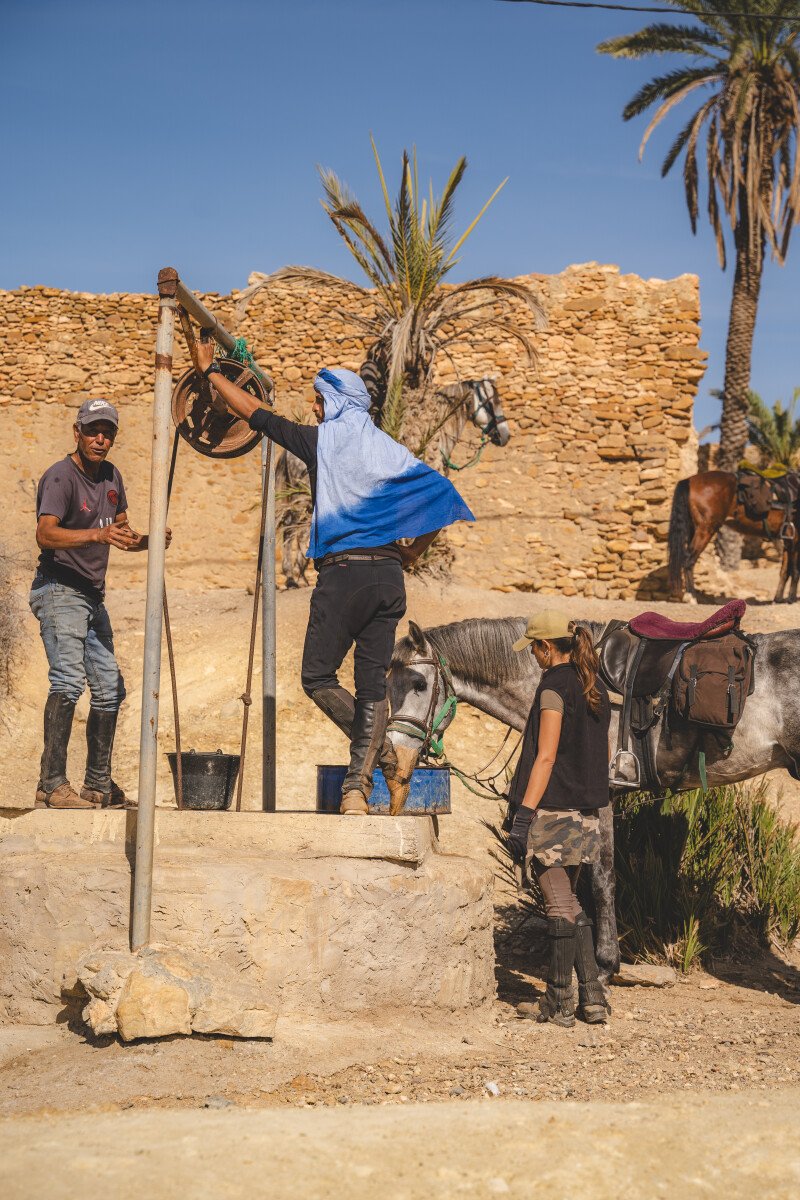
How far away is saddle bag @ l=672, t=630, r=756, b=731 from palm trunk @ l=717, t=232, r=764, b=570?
15110 mm

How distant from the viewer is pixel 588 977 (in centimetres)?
518

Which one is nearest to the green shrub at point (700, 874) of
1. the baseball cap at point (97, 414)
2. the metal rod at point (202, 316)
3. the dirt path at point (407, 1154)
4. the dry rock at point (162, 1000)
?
the dry rock at point (162, 1000)

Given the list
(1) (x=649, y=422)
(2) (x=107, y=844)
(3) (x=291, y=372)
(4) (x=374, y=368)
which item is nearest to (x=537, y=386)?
(1) (x=649, y=422)

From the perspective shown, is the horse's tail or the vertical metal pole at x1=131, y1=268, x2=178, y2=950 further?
the horse's tail

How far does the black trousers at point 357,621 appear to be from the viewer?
465cm

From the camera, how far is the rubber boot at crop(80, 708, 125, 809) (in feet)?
16.9

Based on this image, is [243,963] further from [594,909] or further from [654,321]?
[654,321]

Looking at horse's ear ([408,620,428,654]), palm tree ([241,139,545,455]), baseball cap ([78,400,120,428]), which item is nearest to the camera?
baseball cap ([78,400,120,428])

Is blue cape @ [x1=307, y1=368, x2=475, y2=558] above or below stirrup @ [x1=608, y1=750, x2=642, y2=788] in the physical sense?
above

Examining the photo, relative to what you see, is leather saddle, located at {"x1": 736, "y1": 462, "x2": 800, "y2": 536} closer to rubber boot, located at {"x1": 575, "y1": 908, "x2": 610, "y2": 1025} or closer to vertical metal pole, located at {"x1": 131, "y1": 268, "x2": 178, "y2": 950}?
rubber boot, located at {"x1": 575, "y1": 908, "x2": 610, "y2": 1025}

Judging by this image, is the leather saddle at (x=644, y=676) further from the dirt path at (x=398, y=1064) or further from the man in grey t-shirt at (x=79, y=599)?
the man in grey t-shirt at (x=79, y=599)

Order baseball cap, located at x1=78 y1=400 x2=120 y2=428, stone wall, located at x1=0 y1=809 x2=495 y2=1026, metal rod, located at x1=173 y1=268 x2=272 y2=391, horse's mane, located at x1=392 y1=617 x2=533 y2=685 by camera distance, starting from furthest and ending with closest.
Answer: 1. horse's mane, located at x1=392 y1=617 x2=533 y2=685
2. baseball cap, located at x1=78 y1=400 x2=120 y2=428
3. metal rod, located at x1=173 y1=268 x2=272 y2=391
4. stone wall, located at x1=0 y1=809 x2=495 y2=1026

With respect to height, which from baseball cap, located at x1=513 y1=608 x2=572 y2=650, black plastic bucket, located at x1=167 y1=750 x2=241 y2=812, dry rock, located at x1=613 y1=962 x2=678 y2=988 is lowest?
dry rock, located at x1=613 y1=962 x2=678 y2=988

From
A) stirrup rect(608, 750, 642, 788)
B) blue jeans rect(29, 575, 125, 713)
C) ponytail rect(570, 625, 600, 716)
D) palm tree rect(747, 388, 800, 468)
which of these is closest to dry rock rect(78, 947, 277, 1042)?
blue jeans rect(29, 575, 125, 713)
